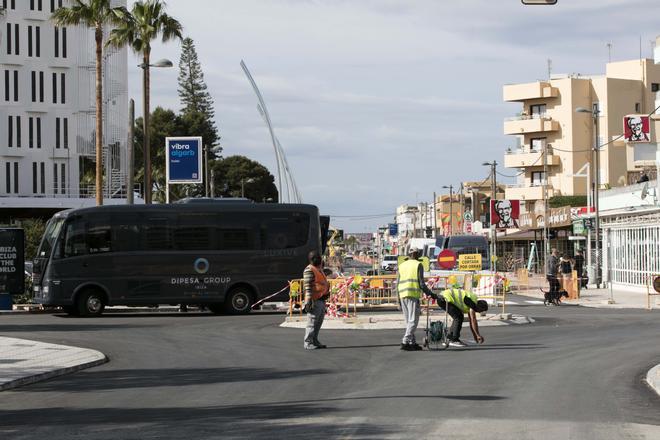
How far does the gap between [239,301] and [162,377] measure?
55.5 feet

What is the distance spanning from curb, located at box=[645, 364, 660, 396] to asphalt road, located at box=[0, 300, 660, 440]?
Result: 0.37ft

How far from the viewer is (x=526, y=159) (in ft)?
308

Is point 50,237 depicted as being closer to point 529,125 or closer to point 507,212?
point 507,212

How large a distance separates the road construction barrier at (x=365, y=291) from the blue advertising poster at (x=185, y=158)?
13.1 meters

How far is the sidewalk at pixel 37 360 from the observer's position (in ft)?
52.1

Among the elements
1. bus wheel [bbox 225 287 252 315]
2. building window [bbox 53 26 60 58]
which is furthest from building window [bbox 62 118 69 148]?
bus wheel [bbox 225 287 252 315]

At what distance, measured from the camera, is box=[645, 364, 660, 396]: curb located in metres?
14.3

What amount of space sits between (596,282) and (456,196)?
111984mm

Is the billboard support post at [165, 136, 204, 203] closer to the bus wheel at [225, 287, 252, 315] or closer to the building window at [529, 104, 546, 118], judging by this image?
the bus wheel at [225, 287, 252, 315]

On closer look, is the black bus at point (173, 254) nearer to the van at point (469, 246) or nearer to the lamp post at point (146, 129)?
the lamp post at point (146, 129)

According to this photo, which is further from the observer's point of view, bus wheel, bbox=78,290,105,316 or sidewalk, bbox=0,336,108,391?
bus wheel, bbox=78,290,105,316

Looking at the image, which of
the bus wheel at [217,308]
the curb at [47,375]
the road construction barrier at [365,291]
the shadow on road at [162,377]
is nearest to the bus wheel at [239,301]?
the bus wheel at [217,308]

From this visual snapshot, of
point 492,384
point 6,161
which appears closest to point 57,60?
point 6,161

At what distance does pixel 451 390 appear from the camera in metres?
14.0
